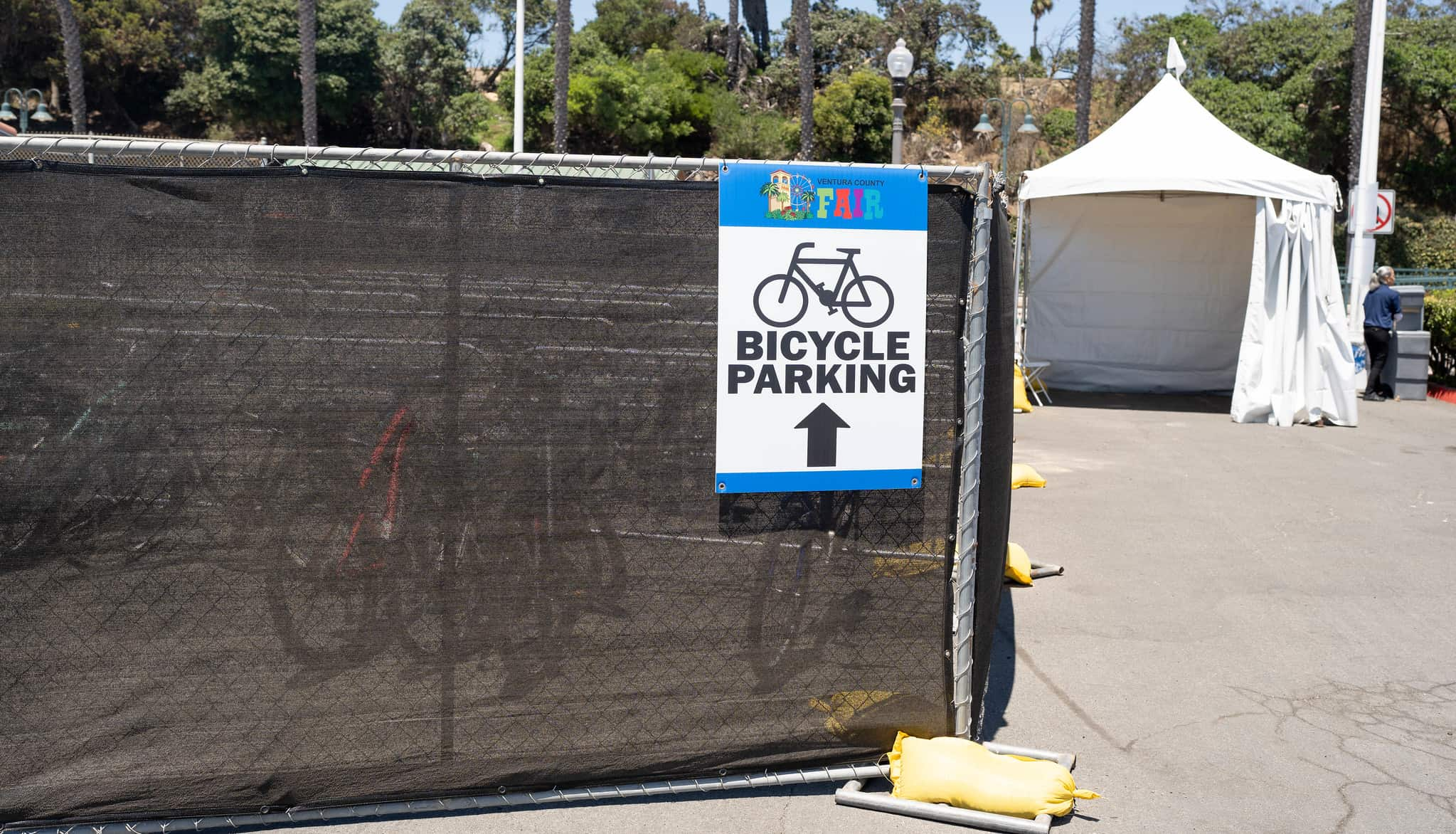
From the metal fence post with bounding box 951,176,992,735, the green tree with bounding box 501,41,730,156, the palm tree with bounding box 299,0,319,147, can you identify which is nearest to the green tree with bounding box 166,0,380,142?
the green tree with bounding box 501,41,730,156

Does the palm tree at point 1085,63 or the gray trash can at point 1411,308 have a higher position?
the palm tree at point 1085,63

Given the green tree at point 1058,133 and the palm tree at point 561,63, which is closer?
the palm tree at point 561,63

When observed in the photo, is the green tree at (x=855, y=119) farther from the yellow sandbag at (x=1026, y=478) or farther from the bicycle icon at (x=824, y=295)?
the bicycle icon at (x=824, y=295)

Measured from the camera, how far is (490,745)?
392 cm

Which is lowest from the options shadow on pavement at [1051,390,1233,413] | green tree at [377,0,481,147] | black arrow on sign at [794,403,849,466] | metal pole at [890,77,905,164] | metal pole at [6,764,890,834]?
metal pole at [6,764,890,834]

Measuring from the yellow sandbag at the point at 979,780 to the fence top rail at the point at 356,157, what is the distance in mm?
2014

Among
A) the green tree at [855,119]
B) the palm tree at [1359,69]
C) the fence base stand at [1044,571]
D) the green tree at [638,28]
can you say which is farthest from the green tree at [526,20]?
the fence base stand at [1044,571]

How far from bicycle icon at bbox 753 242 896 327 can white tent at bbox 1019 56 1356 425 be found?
11254 mm

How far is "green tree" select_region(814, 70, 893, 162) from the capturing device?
46.5 meters

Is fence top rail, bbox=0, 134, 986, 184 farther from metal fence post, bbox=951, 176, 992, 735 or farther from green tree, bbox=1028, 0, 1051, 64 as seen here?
→ green tree, bbox=1028, 0, 1051, 64

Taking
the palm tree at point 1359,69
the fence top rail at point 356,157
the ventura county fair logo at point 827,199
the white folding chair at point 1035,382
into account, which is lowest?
the white folding chair at point 1035,382

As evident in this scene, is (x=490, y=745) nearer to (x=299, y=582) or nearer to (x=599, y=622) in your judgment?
(x=599, y=622)

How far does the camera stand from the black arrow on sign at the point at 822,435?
13.2 feet

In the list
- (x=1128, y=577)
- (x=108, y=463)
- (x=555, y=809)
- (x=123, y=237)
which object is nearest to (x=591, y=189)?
(x=123, y=237)
